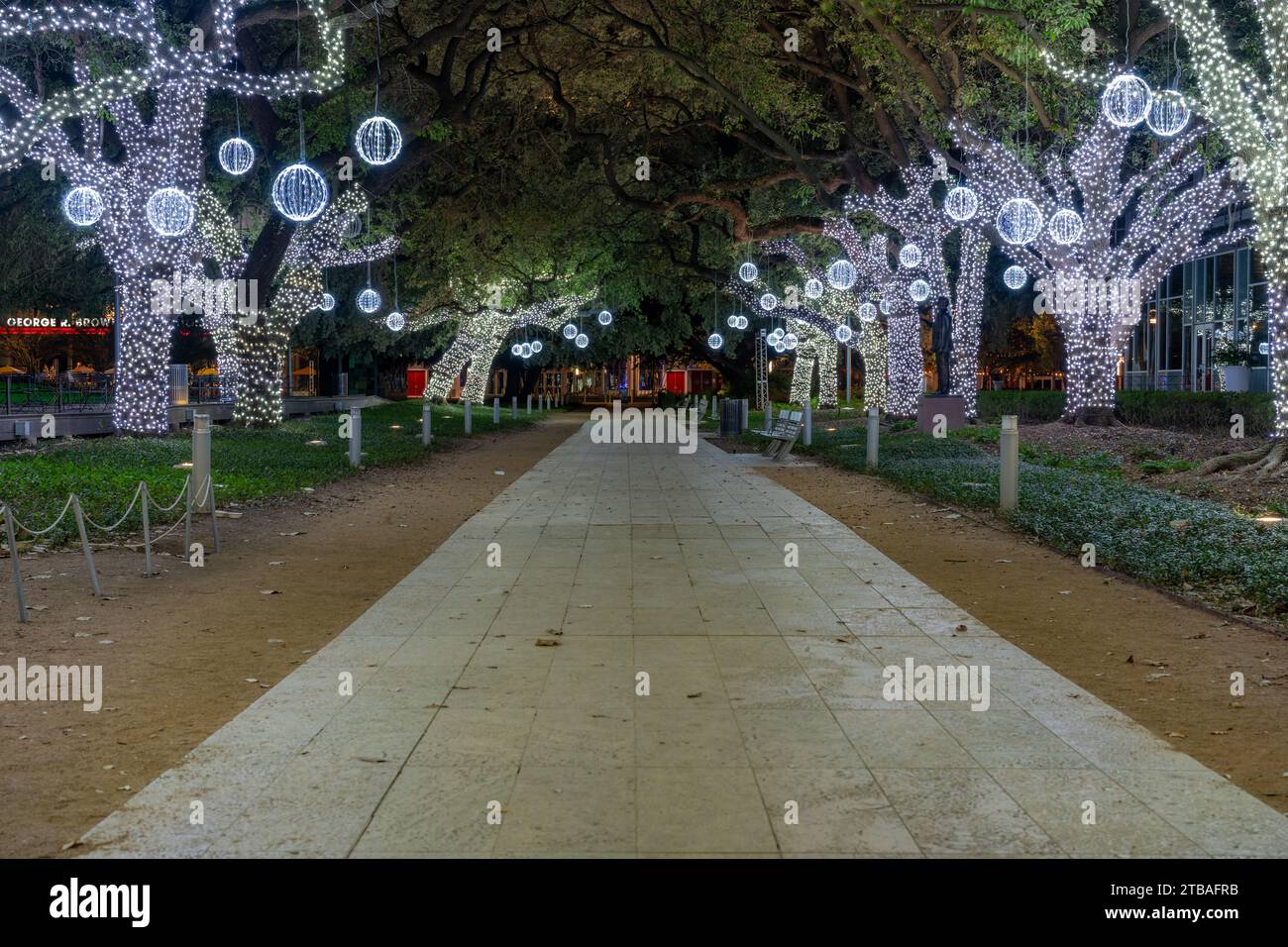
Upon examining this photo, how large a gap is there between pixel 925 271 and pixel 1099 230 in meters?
7.03

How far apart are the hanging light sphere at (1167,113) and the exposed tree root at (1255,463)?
521cm

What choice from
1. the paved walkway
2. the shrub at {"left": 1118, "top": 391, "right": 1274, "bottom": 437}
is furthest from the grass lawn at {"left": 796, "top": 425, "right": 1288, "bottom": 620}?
the shrub at {"left": 1118, "top": 391, "right": 1274, "bottom": 437}

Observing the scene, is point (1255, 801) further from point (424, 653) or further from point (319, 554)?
point (319, 554)

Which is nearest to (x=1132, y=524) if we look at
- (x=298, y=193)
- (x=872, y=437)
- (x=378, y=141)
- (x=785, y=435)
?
(x=872, y=437)

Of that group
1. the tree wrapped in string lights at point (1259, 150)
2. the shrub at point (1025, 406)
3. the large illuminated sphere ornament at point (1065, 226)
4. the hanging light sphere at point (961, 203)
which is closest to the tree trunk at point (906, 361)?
the shrub at point (1025, 406)

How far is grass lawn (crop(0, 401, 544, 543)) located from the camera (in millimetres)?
13465

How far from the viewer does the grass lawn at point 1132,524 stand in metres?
9.88

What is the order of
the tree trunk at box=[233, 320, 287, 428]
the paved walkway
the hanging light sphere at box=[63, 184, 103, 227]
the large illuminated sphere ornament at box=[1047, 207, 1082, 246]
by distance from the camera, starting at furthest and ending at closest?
1. the tree trunk at box=[233, 320, 287, 428]
2. the large illuminated sphere ornament at box=[1047, 207, 1082, 246]
3. the hanging light sphere at box=[63, 184, 103, 227]
4. the paved walkway

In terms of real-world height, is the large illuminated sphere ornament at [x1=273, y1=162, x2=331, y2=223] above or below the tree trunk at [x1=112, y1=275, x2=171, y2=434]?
above

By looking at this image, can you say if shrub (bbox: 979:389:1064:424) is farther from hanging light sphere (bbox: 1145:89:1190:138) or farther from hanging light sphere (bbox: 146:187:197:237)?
hanging light sphere (bbox: 146:187:197:237)

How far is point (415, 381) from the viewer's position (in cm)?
7894

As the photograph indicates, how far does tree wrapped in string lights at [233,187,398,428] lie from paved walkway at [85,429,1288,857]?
63.5 feet

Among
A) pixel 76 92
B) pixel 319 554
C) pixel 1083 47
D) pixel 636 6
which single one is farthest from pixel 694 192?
pixel 319 554

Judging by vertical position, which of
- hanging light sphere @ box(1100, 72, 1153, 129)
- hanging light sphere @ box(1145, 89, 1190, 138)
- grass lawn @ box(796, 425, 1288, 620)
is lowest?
grass lawn @ box(796, 425, 1288, 620)
